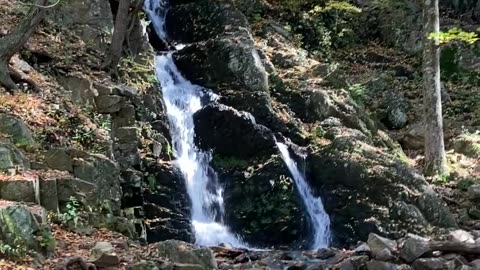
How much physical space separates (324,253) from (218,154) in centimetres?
352

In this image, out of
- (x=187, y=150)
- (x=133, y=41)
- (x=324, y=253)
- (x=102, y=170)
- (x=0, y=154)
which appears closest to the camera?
(x=0, y=154)

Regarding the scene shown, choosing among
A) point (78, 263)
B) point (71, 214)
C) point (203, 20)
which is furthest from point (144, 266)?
point (203, 20)

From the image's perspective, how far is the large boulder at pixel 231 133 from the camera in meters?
11.9

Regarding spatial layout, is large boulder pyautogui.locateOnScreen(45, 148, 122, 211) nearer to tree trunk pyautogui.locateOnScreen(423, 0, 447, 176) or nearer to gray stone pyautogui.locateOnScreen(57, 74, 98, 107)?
gray stone pyautogui.locateOnScreen(57, 74, 98, 107)

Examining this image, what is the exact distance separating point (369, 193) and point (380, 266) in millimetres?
3952

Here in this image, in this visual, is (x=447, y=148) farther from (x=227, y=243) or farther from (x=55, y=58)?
(x=55, y=58)

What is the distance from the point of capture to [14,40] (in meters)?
8.95

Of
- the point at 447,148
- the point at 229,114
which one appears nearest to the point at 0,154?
the point at 229,114

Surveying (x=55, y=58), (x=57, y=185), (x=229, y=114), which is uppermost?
(x=55, y=58)

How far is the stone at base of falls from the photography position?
6.57 meters

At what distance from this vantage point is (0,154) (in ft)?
22.7

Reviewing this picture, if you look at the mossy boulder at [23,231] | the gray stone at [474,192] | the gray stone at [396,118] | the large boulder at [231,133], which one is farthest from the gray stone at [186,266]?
the gray stone at [396,118]

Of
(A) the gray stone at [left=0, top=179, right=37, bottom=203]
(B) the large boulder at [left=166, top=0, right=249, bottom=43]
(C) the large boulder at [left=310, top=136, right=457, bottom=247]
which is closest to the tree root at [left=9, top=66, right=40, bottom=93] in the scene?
(A) the gray stone at [left=0, top=179, right=37, bottom=203]

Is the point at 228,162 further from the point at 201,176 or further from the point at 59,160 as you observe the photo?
the point at 59,160
